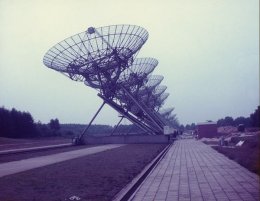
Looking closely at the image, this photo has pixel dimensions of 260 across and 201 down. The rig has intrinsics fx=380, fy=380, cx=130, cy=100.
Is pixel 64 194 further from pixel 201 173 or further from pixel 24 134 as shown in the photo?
pixel 24 134

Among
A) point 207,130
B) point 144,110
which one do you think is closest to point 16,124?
point 207,130

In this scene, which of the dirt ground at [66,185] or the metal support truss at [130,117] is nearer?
the dirt ground at [66,185]

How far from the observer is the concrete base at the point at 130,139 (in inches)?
1667

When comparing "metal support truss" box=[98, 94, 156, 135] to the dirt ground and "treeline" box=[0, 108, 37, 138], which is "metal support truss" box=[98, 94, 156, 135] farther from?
"treeline" box=[0, 108, 37, 138]

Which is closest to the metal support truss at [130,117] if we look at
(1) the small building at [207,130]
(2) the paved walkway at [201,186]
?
(1) the small building at [207,130]

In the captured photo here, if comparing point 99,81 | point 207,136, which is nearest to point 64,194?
point 99,81

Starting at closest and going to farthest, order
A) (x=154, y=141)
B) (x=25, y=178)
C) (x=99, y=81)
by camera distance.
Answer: (x=25, y=178), (x=99, y=81), (x=154, y=141)

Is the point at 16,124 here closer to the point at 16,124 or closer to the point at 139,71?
the point at 16,124

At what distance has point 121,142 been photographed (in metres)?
44.2

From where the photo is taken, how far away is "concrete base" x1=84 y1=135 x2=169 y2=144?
42.3 m

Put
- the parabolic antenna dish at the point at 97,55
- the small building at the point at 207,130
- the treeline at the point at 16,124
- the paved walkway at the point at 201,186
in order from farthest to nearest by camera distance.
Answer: the treeline at the point at 16,124
the small building at the point at 207,130
the parabolic antenna dish at the point at 97,55
the paved walkway at the point at 201,186

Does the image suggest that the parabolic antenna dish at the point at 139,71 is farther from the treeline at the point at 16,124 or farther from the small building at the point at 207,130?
the treeline at the point at 16,124

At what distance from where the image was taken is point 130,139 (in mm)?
43906

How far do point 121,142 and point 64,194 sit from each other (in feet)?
113
